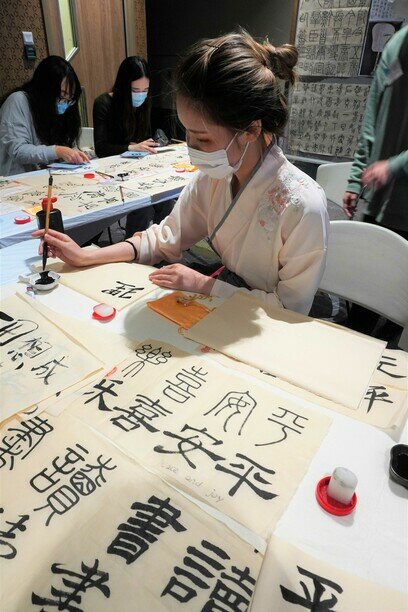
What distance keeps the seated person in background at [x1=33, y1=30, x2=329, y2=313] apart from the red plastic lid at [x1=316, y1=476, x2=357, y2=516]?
0.54m

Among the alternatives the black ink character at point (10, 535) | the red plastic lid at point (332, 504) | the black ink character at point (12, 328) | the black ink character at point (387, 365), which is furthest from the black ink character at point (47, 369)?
the black ink character at point (387, 365)

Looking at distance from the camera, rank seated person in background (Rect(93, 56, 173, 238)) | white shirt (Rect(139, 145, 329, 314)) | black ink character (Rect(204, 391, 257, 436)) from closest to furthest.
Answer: black ink character (Rect(204, 391, 257, 436)), white shirt (Rect(139, 145, 329, 314)), seated person in background (Rect(93, 56, 173, 238))

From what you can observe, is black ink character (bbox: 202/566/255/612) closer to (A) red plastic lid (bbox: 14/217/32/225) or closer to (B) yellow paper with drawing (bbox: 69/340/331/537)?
(B) yellow paper with drawing (bbox: 69/340/331/537)

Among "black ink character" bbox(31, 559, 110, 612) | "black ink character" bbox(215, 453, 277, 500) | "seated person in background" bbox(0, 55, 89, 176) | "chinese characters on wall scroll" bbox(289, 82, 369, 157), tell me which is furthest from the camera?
"chinese characters on wall scroll" bbox(289, 82, 369, 157)

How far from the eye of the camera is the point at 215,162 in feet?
3.28

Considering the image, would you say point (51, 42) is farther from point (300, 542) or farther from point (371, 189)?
point (300, 542)

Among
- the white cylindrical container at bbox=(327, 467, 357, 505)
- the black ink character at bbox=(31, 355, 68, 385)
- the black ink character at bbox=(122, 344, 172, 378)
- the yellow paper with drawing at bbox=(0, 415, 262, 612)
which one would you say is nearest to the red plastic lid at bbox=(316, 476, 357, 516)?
the white cylindrical container at bbox=(327, 467, 357, 505)

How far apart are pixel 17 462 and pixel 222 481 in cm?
31

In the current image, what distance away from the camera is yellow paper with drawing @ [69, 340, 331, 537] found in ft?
1.84

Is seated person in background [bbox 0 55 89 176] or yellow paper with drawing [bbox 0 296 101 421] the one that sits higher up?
seated person in background [bbox 0 55 89 176]

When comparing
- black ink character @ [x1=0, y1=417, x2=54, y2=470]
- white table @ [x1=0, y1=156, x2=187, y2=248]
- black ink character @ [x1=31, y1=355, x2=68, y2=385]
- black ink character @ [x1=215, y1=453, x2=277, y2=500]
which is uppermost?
black ink character @ [x1=215, y1=453, x2=277, y2=500]

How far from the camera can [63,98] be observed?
2400mm

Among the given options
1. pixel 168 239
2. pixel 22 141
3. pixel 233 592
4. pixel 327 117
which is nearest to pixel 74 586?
pixel 233 592

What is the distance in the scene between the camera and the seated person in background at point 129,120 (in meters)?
2.71
